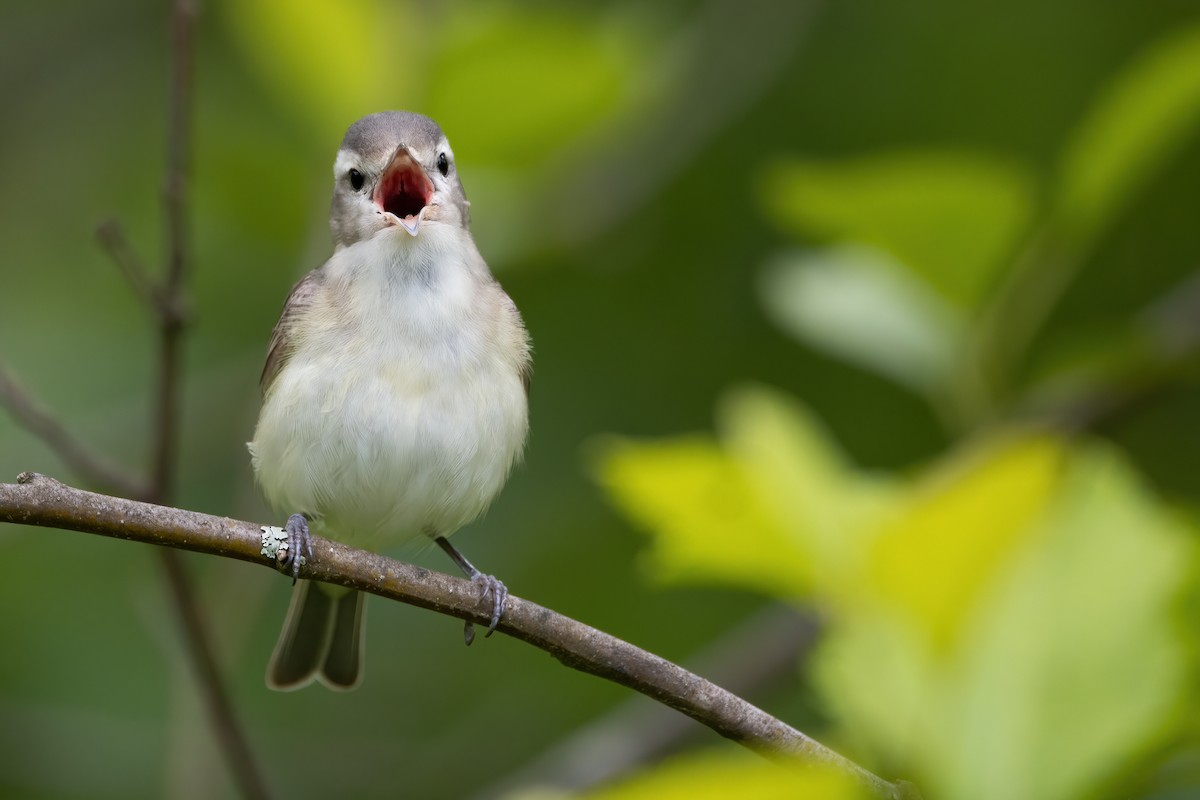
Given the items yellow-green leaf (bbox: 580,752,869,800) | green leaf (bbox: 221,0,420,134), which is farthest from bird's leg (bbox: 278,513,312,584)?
green leaf (bbox: 221,0,420,134)

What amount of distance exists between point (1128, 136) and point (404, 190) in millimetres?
1815

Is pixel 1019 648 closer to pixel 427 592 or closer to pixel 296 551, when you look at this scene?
pixel 427 592

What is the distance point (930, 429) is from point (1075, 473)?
3.11 m

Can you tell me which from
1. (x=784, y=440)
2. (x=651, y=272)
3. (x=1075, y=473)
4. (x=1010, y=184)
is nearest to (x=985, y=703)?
(x=1075, y=473)

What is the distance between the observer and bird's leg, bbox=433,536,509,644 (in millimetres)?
2469

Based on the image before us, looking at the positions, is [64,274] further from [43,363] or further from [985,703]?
[985,703]

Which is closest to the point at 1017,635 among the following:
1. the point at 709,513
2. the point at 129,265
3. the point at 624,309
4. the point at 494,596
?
the point at 709,513

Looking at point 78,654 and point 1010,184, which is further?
point 78,654

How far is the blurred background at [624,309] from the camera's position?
3438 mm

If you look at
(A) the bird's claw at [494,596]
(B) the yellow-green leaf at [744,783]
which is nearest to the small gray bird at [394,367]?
(A) the bird's claw at [494,596]

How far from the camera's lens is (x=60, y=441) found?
3.32 metres

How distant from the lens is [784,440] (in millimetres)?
2512

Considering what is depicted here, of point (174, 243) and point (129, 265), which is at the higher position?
point (129, 265)

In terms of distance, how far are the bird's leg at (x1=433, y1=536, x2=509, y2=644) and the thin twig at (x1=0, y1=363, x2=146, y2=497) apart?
2.55ft
